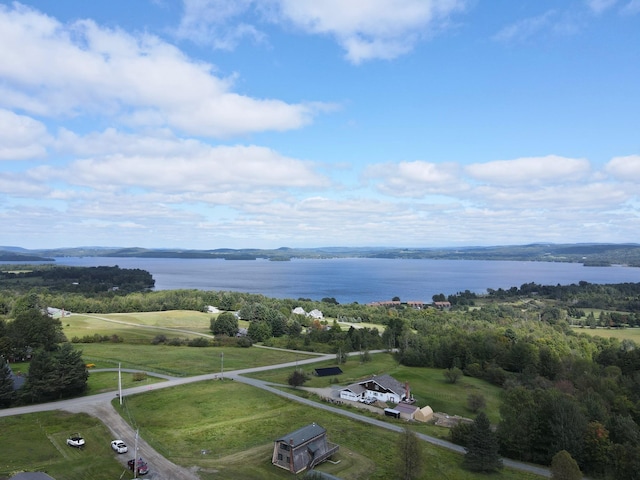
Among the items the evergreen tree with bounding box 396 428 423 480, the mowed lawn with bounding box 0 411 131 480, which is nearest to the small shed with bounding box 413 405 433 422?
the evergreen tree with bounding box 396 428 423 480

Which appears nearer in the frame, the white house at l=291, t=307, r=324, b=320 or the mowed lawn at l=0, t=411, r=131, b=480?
the mowed lawn at l=0, t=411, r=131, b=480

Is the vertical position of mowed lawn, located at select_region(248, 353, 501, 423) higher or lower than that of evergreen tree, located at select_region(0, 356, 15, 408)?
lower

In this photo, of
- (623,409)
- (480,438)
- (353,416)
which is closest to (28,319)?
(353,416)

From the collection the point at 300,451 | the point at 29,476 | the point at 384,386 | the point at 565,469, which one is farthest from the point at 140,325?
the point at 565,469

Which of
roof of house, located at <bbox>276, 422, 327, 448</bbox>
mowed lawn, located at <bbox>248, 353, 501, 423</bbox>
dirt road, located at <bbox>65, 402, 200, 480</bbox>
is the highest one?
roof of house, located at <bbox>276, 422, 327, 448</bbox>

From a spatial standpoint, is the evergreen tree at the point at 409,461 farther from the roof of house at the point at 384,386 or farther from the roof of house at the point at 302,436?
the roof of house at the point at 384,386

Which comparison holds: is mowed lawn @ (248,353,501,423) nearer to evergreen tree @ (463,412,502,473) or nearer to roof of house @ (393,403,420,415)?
roof of house @ (393,403,420,415)

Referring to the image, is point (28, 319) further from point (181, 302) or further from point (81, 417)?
point (181, 302)
